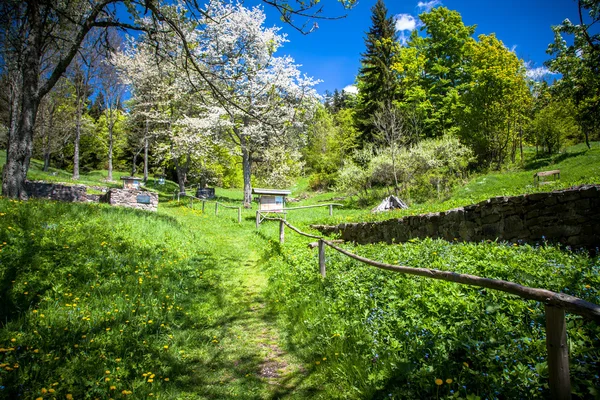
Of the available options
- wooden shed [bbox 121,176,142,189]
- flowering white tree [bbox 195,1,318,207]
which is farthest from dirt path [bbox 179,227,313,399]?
wooden shed [bbox 121,176,142,189]

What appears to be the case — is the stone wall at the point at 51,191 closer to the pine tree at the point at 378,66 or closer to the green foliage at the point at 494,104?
the pine tree at the point at 378,66

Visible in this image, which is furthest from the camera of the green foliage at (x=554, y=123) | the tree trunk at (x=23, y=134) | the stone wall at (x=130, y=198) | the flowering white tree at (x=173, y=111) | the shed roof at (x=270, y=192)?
the green foliage at (x=554, y=123)

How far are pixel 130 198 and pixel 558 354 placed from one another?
762 inches

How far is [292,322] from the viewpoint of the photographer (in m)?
5.14

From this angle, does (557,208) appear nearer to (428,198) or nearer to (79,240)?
(79,240)

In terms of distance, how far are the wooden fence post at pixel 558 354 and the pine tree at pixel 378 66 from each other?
3063cm

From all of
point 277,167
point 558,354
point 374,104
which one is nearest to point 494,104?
point 374,104

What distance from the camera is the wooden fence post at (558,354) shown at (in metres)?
1.76

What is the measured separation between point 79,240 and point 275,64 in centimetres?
2118

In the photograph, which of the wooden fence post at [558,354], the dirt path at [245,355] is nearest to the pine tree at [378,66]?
the dirt path at [245,355]

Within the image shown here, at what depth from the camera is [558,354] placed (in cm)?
177

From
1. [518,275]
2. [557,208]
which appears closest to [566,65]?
[557,208]

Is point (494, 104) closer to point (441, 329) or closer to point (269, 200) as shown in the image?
point (269, 200)

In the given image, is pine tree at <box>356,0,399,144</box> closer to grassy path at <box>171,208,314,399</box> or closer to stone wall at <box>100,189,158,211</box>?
stone wall at <box>100,189,158,211</box>
